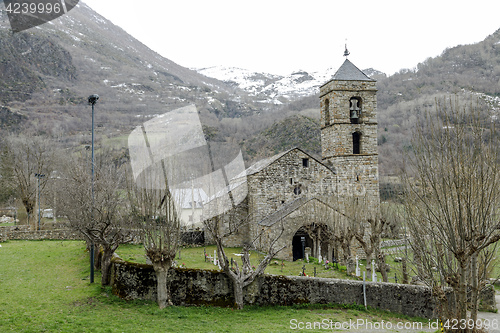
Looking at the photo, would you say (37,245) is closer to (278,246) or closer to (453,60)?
(278,246)

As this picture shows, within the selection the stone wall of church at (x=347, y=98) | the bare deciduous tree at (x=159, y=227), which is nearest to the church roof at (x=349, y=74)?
the stone wall of church at (x=347, y=98)

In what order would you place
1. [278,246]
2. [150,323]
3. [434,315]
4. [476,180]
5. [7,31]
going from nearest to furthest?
[476,180] → [150,323] → [434,315] → [278,246] → [7,31]

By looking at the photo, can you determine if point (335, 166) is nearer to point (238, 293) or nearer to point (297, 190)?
point (297, 190)

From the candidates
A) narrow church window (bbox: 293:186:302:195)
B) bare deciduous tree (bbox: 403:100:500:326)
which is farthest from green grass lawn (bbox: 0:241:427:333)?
narrow church window (bbox: 293:186:302:195)

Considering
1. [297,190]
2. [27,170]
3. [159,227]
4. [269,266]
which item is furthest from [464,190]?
[27,170]

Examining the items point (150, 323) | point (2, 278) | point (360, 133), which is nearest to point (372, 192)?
point (360, 133)

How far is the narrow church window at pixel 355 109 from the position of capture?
24.5 metres

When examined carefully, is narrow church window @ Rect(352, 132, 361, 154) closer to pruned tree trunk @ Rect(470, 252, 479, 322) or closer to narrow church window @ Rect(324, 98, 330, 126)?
narrow church window @ Rect(324, 98, 330, 126)

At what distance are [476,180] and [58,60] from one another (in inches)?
5548

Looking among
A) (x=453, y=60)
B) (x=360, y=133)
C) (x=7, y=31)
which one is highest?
(x=7, y=31)

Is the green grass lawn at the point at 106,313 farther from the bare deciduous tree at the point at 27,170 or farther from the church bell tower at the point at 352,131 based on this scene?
the bare deciduous tree at the point at 27,170

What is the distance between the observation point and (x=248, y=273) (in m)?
12.2

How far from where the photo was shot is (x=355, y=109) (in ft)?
80.7

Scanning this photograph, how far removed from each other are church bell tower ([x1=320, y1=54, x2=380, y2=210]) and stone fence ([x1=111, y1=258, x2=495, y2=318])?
1202 centimetres
